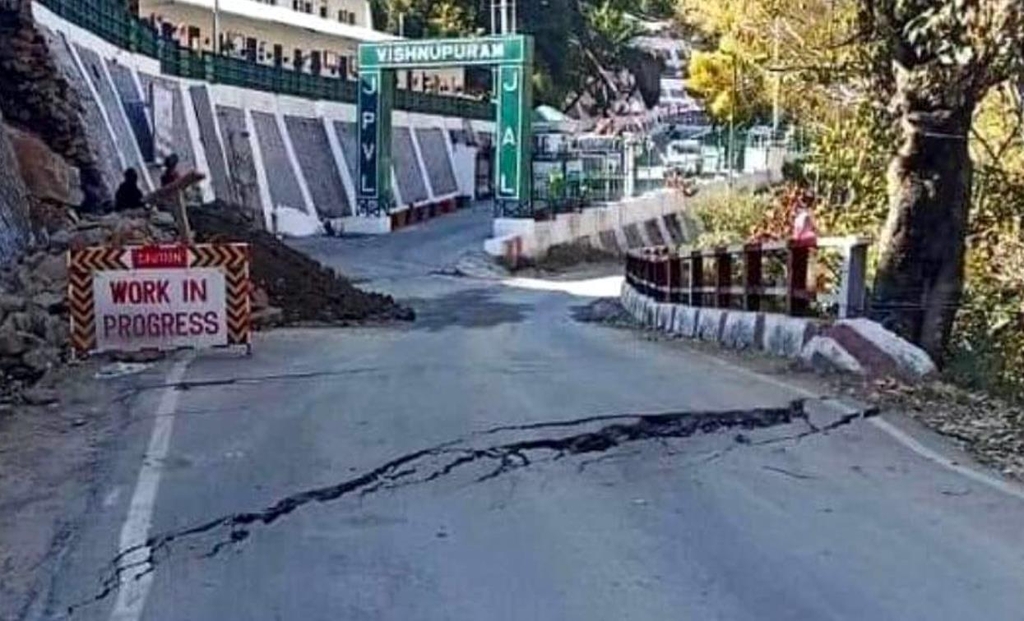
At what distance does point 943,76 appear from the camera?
1405 centimetres

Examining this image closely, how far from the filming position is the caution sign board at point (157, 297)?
14.8 meters

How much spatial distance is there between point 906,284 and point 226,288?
23.3ft

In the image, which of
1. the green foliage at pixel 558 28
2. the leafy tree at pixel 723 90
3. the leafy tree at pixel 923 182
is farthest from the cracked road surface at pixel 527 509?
the green foliage at pixel 558 28

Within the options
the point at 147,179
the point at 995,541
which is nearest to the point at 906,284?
the point at 995,541

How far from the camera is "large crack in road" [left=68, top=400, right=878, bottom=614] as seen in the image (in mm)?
7062

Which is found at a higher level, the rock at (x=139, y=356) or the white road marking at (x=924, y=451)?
A: the white road marking at (x=924, y=451)

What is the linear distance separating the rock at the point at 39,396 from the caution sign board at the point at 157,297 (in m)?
2.27

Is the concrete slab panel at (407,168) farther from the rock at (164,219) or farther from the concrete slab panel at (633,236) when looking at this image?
the rock at (164,219)

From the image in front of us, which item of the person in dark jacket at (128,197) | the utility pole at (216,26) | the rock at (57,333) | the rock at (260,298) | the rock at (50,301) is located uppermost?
the utility pole at (216,26)

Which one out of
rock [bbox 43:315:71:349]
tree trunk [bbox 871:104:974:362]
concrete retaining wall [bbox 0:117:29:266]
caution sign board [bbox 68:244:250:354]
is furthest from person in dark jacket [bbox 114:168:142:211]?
tree trunk [bbox 871:104:974:362]

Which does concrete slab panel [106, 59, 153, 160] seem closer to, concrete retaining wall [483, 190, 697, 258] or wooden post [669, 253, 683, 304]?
concrete retaining wall [483, 190, 697, 258]

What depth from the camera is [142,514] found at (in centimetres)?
777

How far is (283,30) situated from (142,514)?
57.3 metres

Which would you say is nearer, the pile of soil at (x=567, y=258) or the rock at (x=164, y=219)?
the rock at (x=164, y=219)
